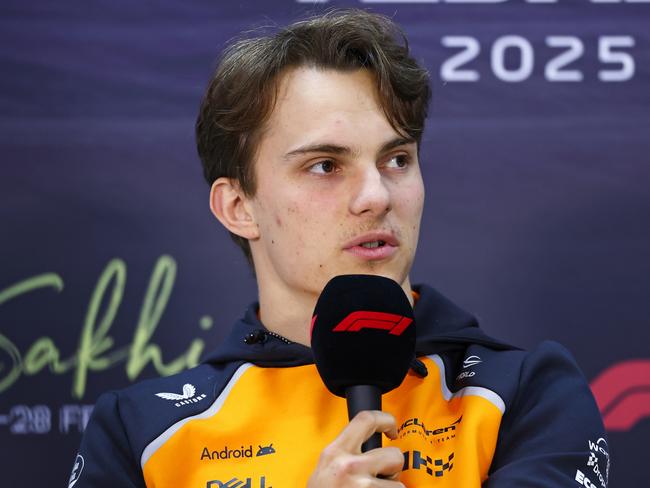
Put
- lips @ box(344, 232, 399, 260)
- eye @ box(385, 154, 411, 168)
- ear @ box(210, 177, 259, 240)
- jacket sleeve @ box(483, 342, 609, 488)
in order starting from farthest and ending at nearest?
ear @ box(210, 177, 259, 240)
eye @ box(385, 154, 411, 168)
lips @ box(344, 232, 399, 260)
jacket sleeve @ box(483, 342, 609, 488)

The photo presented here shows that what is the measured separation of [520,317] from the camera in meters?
2.71

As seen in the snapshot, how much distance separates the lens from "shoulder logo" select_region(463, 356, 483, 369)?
204 cm

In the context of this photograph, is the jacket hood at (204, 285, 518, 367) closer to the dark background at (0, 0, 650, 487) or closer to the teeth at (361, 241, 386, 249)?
the teeth at (361, 241, 386, 249)

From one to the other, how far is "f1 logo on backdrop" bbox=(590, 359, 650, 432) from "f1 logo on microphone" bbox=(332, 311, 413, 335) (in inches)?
45.9

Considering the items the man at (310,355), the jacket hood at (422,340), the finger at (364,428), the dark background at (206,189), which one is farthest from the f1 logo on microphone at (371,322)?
the dark background at (206,189)

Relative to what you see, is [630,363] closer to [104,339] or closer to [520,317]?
[520,317]

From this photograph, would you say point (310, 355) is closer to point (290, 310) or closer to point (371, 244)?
point (290, 310)

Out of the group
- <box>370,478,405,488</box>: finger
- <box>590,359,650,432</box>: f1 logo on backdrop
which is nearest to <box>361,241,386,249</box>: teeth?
<box>370,478,405,488</box>: finger

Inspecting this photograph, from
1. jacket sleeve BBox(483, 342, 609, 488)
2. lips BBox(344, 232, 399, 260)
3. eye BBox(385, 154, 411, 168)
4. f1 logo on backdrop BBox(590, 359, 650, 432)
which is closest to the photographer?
jacket sleeve BBox(483, 342, 609, 488)

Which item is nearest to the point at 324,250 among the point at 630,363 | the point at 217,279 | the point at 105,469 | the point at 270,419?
the point at 270,419

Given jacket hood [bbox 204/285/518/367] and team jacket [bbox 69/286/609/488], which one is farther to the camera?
jacket hood [bbox 204/285/518/367]

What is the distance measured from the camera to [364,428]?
1.53m

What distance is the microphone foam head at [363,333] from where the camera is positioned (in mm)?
1608

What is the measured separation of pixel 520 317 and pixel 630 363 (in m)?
0.27
